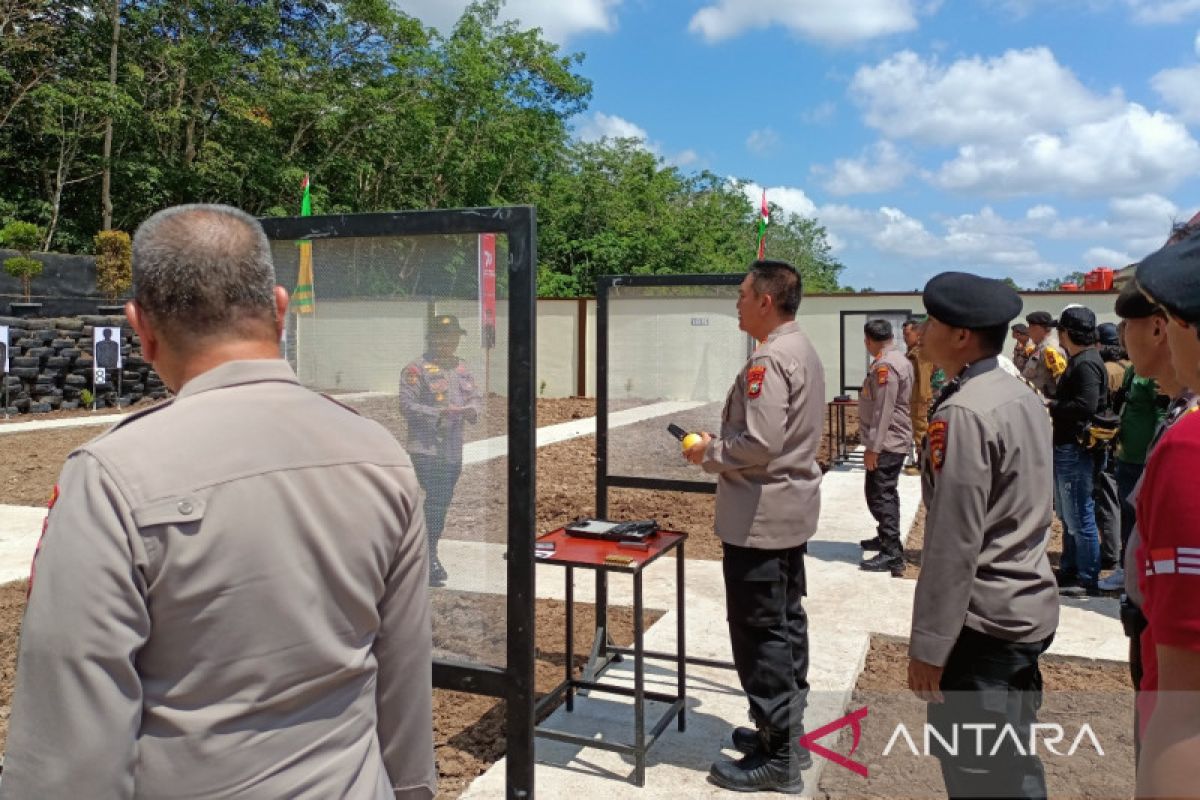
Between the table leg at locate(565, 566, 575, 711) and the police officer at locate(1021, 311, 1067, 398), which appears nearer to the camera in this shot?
the table leg at locate(565, 566, 575, 711)

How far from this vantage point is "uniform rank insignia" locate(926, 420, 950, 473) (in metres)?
2.42

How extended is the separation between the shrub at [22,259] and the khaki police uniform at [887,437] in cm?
1596

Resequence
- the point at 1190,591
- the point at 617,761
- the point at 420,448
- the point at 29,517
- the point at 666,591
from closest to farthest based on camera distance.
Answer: the point at 1190,591, the point at 420,448, the point at 617,761, the point at 666,591, the point at 29,517

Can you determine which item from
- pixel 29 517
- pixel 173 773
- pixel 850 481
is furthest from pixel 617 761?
pixel 850 481

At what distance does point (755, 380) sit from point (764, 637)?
0.92 metres

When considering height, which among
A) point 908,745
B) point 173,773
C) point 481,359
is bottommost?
point 908,745

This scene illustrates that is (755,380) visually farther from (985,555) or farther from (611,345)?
(611,345)

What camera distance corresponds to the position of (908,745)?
3668 mm

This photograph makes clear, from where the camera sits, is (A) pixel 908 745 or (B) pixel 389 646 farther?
(A) pixel 908 745

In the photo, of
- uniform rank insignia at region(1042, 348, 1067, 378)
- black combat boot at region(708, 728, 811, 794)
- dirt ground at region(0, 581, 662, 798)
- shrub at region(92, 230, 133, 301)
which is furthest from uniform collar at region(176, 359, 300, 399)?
shrub at region(92, 230, 133, 301)

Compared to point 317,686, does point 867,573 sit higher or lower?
lower

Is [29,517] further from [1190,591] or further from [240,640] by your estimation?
[1190,591]

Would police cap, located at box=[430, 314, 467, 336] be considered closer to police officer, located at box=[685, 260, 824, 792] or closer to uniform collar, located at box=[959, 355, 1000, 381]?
police officer, located at box=[685, 260, 824, 792]

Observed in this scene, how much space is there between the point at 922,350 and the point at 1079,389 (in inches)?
148
